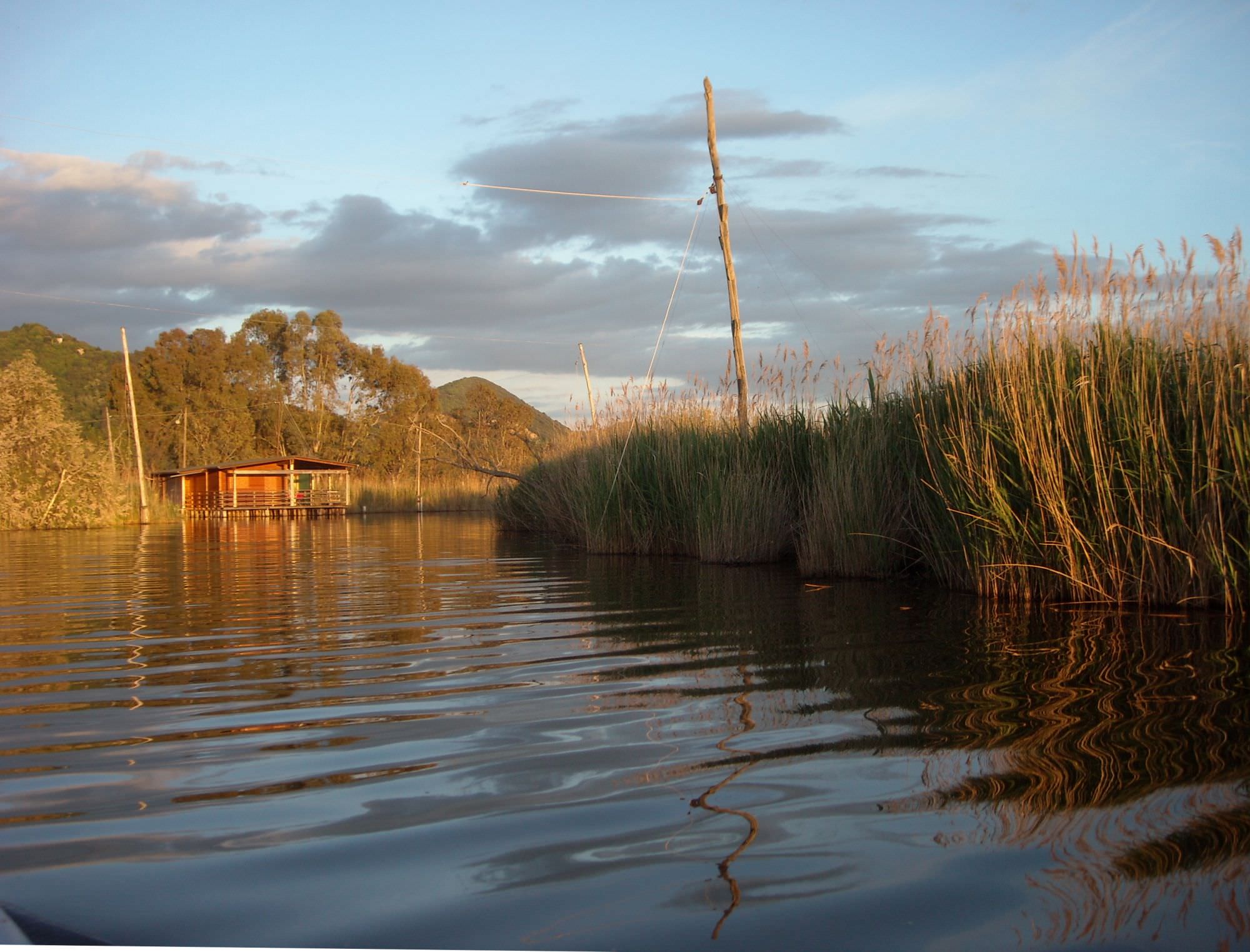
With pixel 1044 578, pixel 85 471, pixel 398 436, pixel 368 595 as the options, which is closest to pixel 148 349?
pixel 398 436

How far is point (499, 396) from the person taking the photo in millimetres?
60500

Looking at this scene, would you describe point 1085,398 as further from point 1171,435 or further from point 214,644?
point 214,644

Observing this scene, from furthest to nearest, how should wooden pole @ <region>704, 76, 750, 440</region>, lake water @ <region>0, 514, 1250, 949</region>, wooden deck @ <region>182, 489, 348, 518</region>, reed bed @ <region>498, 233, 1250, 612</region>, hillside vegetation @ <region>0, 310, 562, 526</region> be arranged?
hillside vegetation @ <region>0, 310, 562, 526</region>
wooden deck @ <region>182, 489, 348, 518</region>
wooden pole @ <region>704, 76, 750, 440</region>
reed bed @ <region>498, 233, 1250, 612</region>
lake water @ <region>0, 514, 1250, 949</region>

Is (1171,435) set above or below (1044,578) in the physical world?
above

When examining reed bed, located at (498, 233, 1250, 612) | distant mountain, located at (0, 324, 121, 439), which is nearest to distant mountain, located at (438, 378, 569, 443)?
reed bed, located at (498, 233, 1250, 612)

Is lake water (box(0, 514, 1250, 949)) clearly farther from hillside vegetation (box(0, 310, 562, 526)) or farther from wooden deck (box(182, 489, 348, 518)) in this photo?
hillside vegetation (box(0, 310, 562, 526))

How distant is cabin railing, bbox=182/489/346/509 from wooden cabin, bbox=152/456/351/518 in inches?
1.0

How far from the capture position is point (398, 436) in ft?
192

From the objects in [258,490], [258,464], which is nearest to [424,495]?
[258,464]

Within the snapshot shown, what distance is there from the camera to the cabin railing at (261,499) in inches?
1544

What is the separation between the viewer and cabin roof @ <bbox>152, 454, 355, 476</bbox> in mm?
39719

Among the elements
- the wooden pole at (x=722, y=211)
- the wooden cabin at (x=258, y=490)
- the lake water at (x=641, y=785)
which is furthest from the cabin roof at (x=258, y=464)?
the lake water at (x=641, y=785)

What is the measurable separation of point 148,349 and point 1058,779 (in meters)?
60.2

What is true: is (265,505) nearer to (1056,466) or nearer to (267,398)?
(267,398)
